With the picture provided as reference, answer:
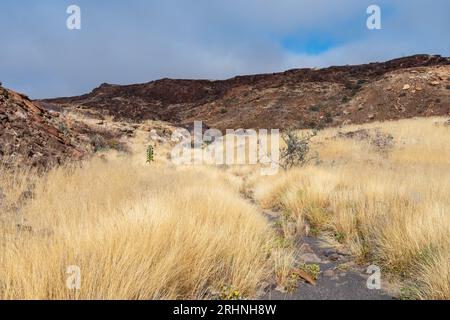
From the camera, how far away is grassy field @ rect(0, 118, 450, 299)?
2709mm

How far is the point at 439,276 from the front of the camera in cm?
299

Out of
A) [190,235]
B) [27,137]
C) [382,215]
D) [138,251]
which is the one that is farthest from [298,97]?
[138,251]

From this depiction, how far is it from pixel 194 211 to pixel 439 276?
9.01 ft

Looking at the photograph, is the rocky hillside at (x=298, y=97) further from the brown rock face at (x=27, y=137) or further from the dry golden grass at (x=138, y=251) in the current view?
the dry golden grass at (x=138, y=251)

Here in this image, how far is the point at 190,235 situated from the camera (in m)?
3.61

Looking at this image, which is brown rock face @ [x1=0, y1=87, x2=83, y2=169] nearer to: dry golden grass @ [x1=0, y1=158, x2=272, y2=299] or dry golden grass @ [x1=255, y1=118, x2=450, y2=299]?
dry golden grass @ [x1=0, y1=158, x2=272, y2=299]

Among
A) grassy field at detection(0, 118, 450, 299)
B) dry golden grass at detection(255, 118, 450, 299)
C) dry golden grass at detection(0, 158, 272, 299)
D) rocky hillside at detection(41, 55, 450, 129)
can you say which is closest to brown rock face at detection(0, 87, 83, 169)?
grassy field at detection(0, 118, 450, 299)

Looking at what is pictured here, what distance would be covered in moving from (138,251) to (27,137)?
6.97 meters

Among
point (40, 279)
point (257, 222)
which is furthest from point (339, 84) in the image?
point (40, 279)

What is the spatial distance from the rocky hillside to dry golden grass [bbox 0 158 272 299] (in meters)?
24.9

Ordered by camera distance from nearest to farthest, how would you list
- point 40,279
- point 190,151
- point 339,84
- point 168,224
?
point 40,279
point 168,224
point 190,151
point 339,84

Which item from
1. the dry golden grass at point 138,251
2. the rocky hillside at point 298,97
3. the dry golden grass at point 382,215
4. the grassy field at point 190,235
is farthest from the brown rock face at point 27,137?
the rocky hillside at point 298,97

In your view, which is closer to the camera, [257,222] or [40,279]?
[40,279]

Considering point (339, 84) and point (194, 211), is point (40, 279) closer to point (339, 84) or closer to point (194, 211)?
point (194, 211)
